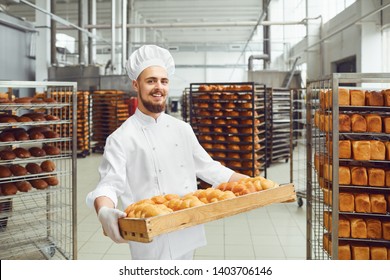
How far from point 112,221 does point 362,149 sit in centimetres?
177

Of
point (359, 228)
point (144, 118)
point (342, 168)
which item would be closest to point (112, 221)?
point (144, 118)

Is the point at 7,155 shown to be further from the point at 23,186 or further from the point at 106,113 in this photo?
the point at 106,113

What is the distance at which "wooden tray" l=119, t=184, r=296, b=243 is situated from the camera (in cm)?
132

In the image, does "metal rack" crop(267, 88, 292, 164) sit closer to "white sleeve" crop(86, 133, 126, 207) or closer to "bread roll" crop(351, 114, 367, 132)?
"bread roll" crop(351, 114, 367, 132)

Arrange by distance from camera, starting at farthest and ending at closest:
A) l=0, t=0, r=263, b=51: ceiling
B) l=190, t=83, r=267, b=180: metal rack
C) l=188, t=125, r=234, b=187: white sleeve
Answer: l=0, t=0, r=263, b=51: ceiling → l=190, t=83, r=267, b=180: metal rack → l=188, t=125, r=234, b=187: white sleeve

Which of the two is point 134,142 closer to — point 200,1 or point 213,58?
point 200,1

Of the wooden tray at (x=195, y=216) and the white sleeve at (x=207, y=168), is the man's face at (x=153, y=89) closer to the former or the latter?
the white sleeve at (x=207, y=168)

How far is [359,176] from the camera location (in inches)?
103

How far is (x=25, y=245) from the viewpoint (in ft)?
Answer: 11.9

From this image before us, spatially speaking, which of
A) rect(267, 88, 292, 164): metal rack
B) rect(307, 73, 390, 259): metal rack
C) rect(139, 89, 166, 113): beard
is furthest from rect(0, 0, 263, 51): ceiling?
rect(139, 89, 166, 113): beard

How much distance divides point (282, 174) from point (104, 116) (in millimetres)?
4655

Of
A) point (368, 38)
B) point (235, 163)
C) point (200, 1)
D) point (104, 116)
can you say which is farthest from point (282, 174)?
point (200, 1)

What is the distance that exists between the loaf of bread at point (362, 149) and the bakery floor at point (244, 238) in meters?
1.25

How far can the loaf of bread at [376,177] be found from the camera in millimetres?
2598
